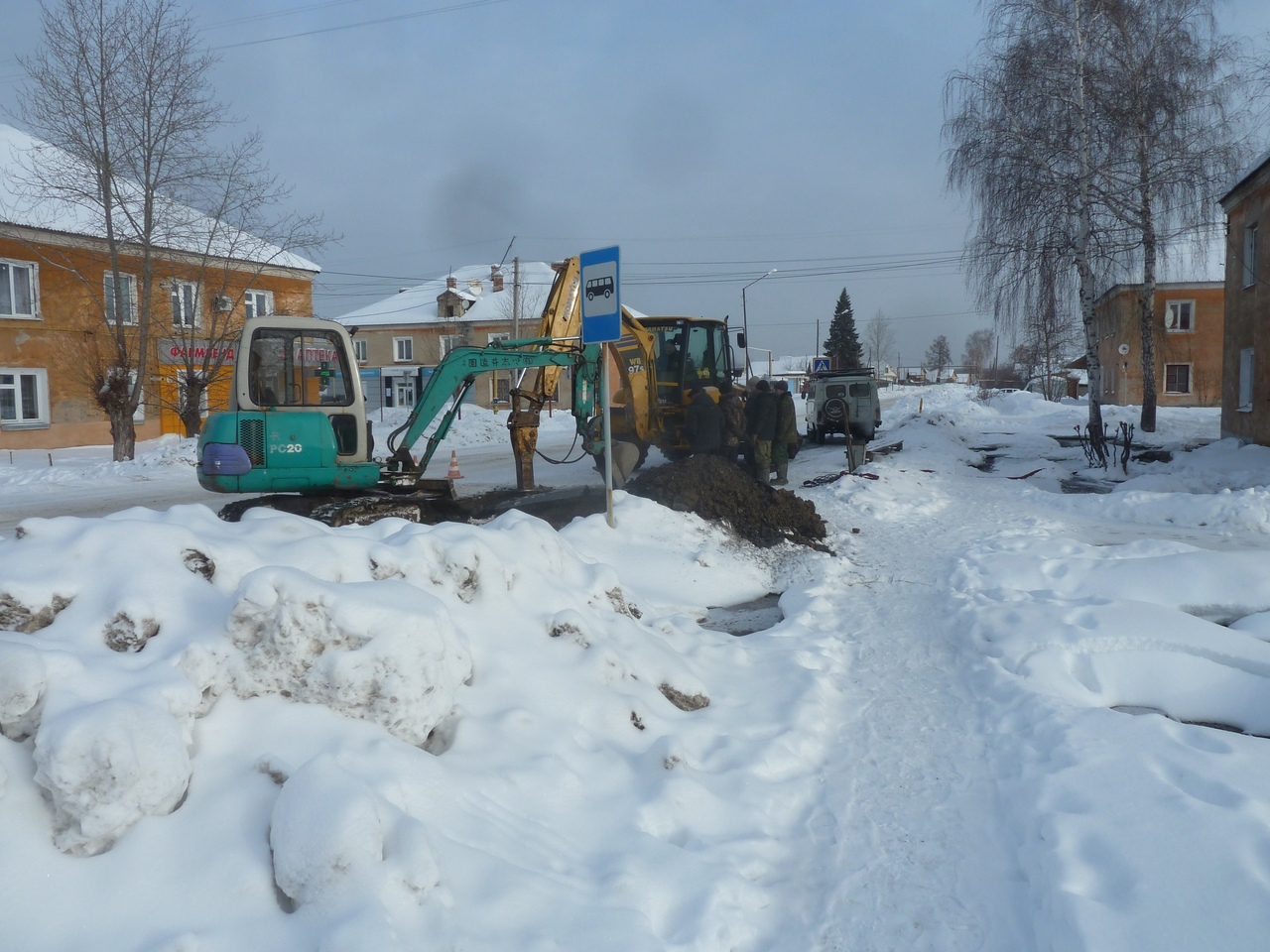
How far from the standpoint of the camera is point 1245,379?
62.1 ft

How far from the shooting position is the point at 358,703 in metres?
3.54

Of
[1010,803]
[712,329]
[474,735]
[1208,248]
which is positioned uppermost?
[1208,248]

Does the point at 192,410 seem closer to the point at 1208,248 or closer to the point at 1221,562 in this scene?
the point at 1221,562

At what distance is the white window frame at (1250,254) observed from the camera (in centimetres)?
1845

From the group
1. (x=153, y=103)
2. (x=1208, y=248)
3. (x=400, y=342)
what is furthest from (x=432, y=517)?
(x=400, y=342)

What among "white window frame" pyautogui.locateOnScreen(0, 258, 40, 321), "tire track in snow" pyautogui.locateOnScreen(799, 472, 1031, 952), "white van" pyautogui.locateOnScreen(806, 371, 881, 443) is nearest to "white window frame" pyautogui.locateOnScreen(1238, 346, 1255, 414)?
"white van" pyautogui.locateOnScreen(806, 371, 881, 443)

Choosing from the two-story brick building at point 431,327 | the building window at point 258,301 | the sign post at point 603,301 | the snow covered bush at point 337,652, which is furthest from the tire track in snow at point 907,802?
the two-story brick building at point 431,327

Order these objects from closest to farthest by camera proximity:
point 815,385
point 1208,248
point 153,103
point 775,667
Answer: point 775,667 → point 153,103 → point 1208,248 → point 815,385

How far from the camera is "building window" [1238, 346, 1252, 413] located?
61.0 ft

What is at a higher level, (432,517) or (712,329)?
(712,329)

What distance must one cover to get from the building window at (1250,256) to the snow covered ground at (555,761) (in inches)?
647

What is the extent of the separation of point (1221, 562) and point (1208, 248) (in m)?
19.1

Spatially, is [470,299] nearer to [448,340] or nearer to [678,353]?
[448,340]

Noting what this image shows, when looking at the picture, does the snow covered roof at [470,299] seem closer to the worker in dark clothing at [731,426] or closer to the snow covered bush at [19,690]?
the worker in dark clothing at [731,426]
